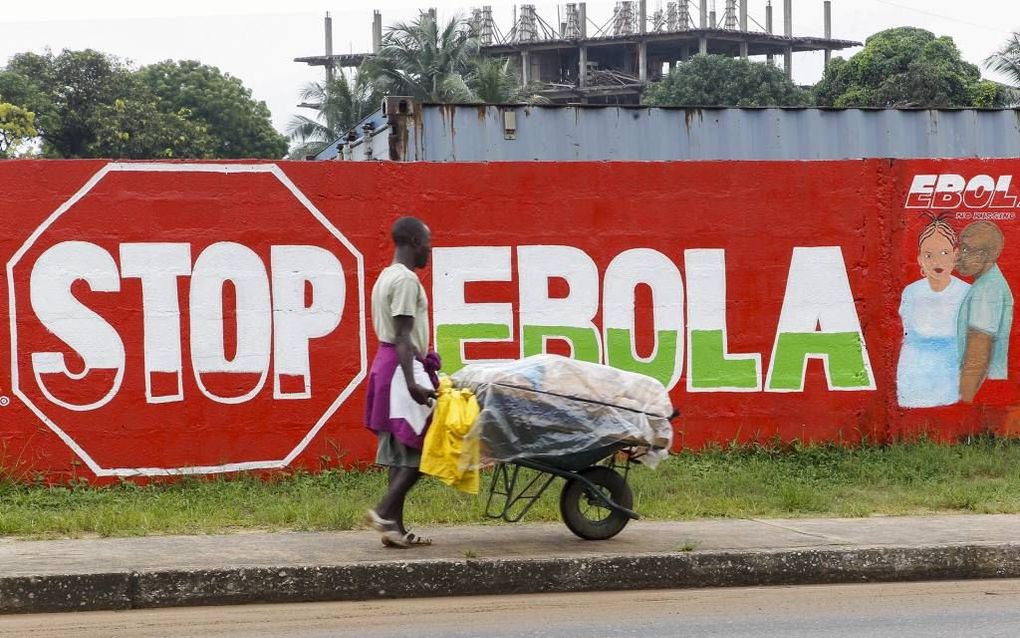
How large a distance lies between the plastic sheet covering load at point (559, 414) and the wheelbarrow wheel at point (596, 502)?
0.19m

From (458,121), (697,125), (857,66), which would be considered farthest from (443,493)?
(857,66)

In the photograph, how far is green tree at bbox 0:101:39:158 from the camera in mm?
47750

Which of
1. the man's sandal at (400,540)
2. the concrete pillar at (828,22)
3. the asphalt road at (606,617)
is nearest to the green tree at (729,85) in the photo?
the concrete pillar at (828,22)

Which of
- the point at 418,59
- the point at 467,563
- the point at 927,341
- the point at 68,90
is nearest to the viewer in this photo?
the point at 467,563

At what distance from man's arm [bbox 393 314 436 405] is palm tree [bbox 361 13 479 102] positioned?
38.2m

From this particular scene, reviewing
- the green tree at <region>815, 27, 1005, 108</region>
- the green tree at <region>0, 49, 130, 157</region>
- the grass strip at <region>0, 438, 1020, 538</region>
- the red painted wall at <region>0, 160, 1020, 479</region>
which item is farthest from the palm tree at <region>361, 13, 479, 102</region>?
the grass strip at <region>0, 438, 1020, 538</region>

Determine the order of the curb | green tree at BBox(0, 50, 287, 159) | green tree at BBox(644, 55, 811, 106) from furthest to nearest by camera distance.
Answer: green tree at BBox(644, 55, 811, 106) → green tree at BBox(0, 50, 287, 159) → the curb

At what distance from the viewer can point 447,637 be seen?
5.51 meters

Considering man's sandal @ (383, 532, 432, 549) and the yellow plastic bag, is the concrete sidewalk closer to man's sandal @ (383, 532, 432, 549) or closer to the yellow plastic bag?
man's sandal @ (383, 532, 432, 549)

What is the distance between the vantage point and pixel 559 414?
6.70 m

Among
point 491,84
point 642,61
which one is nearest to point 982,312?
point 491,84

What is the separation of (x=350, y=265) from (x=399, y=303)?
2.93m

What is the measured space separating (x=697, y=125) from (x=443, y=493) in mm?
7964

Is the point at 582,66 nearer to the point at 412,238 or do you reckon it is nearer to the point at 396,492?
the point at 412,238
